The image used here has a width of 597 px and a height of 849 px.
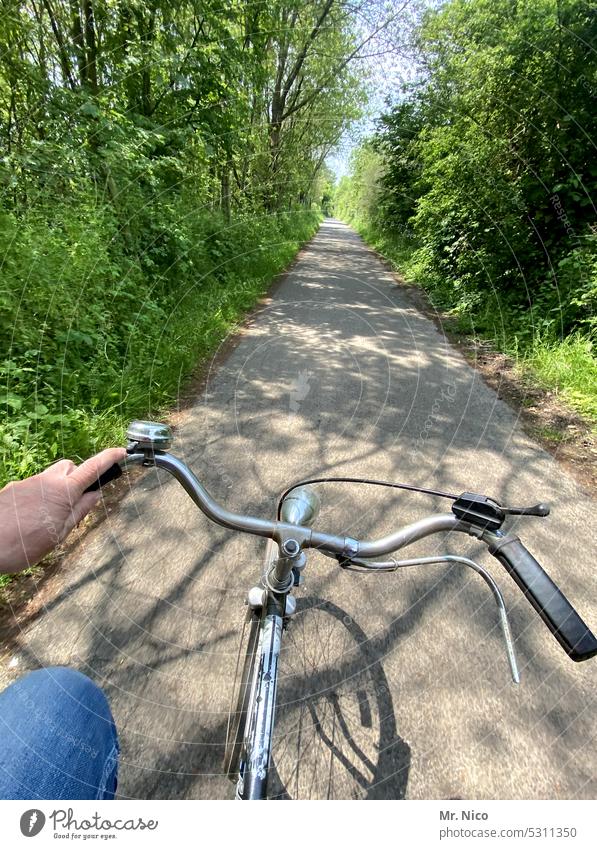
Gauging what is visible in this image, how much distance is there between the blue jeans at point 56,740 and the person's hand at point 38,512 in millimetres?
358

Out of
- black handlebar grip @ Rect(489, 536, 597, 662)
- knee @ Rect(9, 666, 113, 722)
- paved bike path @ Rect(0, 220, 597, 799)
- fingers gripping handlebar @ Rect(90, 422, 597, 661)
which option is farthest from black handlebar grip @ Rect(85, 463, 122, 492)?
paved bike path @ Rect(0, 220, 597, 799)

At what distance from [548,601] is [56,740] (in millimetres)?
1151

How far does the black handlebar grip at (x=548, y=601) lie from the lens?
63 centimetres

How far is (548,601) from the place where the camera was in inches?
27.3

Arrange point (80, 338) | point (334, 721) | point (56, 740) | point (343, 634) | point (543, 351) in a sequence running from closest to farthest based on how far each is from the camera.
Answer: point (56, 740)
point (334, 721)
point (343, 634)
point (80, 338)
point (543, 351)

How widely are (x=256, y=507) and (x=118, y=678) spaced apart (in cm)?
116

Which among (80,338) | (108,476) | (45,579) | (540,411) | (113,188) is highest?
(113,188)

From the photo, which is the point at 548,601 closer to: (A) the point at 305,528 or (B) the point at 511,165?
(A) the point at 305,528

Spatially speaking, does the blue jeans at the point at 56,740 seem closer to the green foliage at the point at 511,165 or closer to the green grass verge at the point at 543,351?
the green foliage at the point at 511,165

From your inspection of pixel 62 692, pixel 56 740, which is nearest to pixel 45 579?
pixel 62 692

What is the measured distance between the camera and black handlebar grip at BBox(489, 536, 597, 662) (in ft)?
2.08

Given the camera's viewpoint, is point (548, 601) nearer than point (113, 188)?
Yes

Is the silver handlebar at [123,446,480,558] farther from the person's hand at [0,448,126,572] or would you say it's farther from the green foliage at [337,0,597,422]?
the green foliage at [337,0,597,422]

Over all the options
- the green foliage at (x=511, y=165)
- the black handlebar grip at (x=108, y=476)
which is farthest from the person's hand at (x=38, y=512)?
→ the green foliage at (x=511, y=165)
